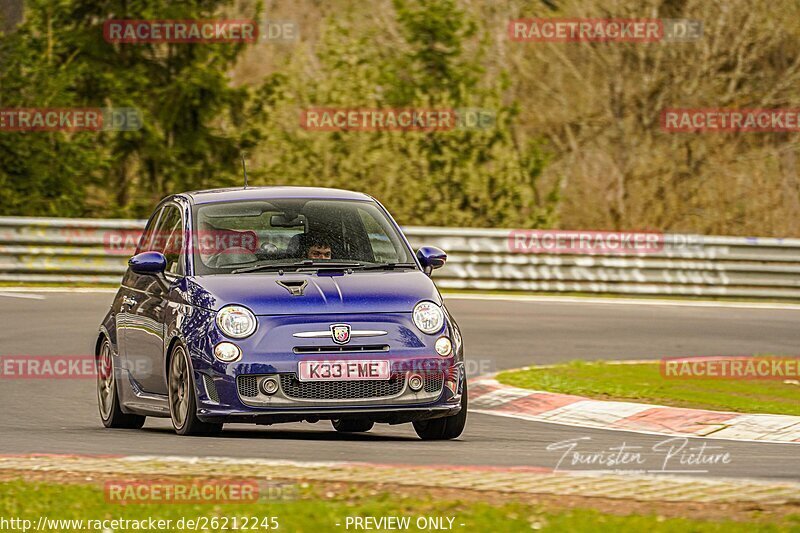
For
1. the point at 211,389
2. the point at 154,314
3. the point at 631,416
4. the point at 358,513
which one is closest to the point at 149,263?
the point at 154,314

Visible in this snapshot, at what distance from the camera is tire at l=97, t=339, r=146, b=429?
1159cm

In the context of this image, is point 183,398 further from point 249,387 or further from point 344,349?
point 344,349

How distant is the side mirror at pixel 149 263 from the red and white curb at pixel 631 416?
335cm

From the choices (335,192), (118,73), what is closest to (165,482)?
(335,192)

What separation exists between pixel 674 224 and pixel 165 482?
23752mm

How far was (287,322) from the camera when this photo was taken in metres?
9.77

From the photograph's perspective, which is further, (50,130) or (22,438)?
(50,130)

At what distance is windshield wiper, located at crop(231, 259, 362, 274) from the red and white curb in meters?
2.63

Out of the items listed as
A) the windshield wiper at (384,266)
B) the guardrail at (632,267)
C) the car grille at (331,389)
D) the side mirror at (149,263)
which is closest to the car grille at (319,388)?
the car grille at (331,389)

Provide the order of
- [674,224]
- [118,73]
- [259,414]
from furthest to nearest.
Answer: [674,224] < [118,73] < [259,414]

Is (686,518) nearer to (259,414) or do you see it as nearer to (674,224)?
(259,414)

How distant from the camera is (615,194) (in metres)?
31.0

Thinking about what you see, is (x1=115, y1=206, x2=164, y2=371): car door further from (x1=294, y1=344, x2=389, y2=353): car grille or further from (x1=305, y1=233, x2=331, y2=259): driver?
(x1=294, y1=344, x2=389, y2=353): car grille

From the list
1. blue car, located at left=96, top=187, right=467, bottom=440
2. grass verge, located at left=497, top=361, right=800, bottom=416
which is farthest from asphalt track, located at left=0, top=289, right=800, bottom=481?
grass verge, located at left=497, top=361, right=800, bottom=416
